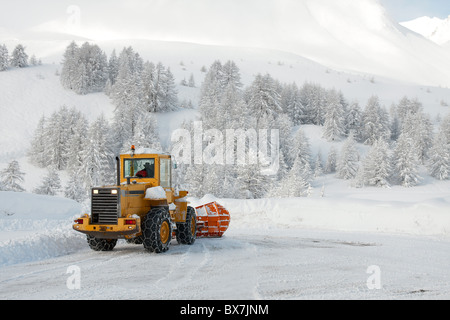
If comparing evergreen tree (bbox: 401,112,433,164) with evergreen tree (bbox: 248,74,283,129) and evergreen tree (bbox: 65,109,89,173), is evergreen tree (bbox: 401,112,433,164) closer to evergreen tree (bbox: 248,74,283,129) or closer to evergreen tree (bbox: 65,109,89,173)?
evergreen tree (bbox: 248,74,283,129)

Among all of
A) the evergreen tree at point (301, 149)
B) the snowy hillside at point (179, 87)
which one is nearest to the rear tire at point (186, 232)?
the evergreen tree at point (301, 149)

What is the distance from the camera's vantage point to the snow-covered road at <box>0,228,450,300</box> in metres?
7.82

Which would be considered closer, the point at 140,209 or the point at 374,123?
the point at 140,209

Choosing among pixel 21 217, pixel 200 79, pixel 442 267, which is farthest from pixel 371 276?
pixel 200 79

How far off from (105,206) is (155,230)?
1558 mm

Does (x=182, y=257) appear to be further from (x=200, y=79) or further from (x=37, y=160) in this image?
(x=200, y=79)

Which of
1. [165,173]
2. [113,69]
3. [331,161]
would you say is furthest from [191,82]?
[165,173]

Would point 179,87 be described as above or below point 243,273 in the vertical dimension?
above

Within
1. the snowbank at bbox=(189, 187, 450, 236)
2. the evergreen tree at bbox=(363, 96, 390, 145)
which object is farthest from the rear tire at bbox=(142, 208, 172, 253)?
the evergreen tree at bbox=(363, 96, 390, 145)

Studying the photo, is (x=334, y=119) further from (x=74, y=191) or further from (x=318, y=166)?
(x=74, y=191)

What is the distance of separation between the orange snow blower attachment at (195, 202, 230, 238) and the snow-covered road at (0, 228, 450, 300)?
1898 millimetres

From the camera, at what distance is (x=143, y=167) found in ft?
44.2

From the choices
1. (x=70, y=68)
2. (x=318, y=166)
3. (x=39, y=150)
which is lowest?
(x=318, y=166)

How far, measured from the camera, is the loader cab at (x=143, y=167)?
43.6 feet
